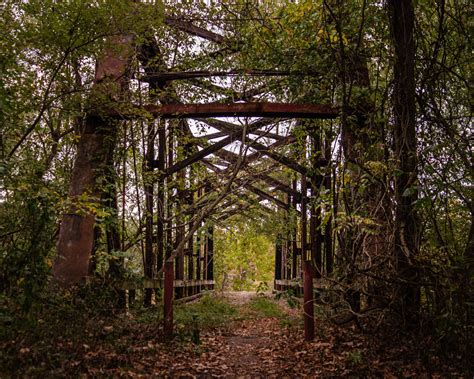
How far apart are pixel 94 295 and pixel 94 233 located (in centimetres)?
167

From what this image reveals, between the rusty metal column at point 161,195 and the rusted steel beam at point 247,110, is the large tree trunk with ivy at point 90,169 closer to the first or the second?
the rusted steel beam at point 247,110

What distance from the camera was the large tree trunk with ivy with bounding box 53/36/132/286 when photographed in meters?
7.57

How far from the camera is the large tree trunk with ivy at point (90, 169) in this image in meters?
7.57

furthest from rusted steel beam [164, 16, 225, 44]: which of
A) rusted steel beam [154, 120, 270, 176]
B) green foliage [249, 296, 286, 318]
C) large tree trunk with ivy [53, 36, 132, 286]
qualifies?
green foliage [249, 296, 286, 318]

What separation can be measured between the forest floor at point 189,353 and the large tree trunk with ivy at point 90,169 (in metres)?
1.45

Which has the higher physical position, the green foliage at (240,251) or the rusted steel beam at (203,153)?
the rusted steel beam at (203,153)

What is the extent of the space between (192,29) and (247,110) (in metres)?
2.78

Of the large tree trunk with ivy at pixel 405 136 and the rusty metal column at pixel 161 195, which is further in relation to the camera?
A: the rusty metal column at pixel 161 195

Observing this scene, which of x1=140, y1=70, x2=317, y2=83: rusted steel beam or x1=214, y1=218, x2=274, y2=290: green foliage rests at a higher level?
x1=140, y1=70, x2=317, y2=83: rusted steel beam

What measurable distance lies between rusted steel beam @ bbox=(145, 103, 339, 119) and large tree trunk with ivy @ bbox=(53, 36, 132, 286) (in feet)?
3.13

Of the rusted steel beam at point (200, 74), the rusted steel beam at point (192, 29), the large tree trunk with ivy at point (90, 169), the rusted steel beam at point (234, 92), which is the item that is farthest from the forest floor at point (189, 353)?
the rusted steel beam at point (192, 29)

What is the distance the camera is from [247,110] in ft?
27.1

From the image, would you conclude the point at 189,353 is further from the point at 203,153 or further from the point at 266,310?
the point at 266,310

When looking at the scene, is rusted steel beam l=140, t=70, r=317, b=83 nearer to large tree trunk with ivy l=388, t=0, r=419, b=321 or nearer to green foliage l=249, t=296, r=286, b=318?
large tree trunk with ivy l=388, t=0, r=419, b=321
